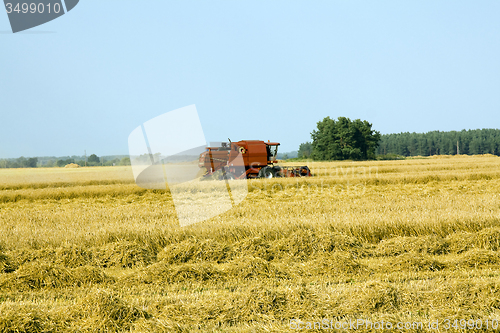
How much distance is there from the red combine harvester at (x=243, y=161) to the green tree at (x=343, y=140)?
4660 centimetres

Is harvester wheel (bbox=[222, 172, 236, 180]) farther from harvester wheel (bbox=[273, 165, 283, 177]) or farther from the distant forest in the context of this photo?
the distant forest

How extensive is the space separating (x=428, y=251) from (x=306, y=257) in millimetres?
2168

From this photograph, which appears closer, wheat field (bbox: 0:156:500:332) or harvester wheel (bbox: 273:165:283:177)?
wheat field (bbox: 0:156:500:332)

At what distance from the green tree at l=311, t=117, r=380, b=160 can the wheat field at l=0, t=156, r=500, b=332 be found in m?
55.0

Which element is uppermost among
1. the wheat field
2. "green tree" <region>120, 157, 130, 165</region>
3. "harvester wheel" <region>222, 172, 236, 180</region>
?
"green tree" <region>120, 157, 130, 165</region>

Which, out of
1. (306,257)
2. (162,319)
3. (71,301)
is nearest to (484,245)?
(306,257)

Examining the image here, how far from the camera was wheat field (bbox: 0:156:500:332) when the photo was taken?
3793 millimetres

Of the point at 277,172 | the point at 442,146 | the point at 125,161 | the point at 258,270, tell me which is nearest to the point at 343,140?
the point at 125,161

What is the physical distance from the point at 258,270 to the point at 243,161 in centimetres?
1358

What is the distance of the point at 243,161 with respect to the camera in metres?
18.8

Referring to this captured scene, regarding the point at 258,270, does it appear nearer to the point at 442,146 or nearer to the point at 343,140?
the point at 343,140

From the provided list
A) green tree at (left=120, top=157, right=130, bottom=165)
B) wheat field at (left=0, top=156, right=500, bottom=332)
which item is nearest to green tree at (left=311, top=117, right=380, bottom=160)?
green tree at (left=120, top=157, right=130, bottom=165)

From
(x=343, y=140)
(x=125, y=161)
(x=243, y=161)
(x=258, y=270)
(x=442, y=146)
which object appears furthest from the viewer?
(x=442, y=146)

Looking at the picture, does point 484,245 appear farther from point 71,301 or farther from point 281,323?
point 71,301
